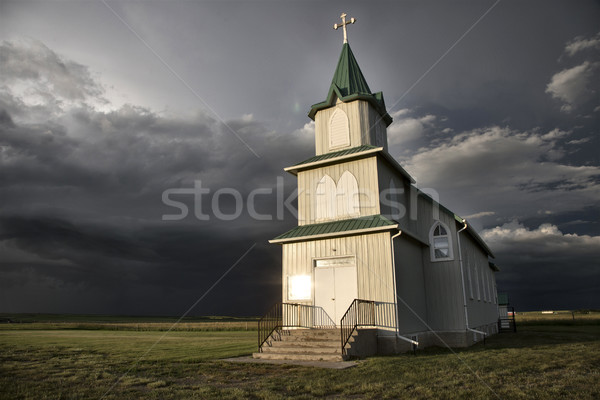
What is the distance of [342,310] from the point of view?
16.1 m

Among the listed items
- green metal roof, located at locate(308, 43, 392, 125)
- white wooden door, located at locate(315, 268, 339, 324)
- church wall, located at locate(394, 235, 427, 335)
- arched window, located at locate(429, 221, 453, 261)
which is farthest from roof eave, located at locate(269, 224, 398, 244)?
green metal roof, located at locate(308, 43, 392, 125)

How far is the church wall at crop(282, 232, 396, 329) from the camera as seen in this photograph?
1530cm

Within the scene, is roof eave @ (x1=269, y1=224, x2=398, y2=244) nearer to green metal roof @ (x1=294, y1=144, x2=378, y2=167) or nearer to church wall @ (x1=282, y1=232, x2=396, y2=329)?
church wall @ (x1=282, y1=232, x2=396, y2=329)

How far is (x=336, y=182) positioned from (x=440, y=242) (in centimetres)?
583

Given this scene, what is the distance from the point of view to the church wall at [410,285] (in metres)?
15.9

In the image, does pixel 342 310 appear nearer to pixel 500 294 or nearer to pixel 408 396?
pixel 408 396

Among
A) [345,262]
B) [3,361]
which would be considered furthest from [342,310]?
[3,361]

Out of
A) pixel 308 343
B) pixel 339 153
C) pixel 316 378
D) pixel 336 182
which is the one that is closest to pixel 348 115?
pixel 339 153

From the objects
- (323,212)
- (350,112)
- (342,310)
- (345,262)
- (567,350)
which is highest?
(350,112)

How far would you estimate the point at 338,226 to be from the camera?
17.2 metres

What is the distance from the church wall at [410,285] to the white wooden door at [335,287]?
1.78 m

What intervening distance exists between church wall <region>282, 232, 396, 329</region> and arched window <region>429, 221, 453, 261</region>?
492 centimetres

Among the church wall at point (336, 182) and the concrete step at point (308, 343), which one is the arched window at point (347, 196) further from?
the concrete step at point (308, 343)

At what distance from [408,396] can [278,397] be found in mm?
2350
